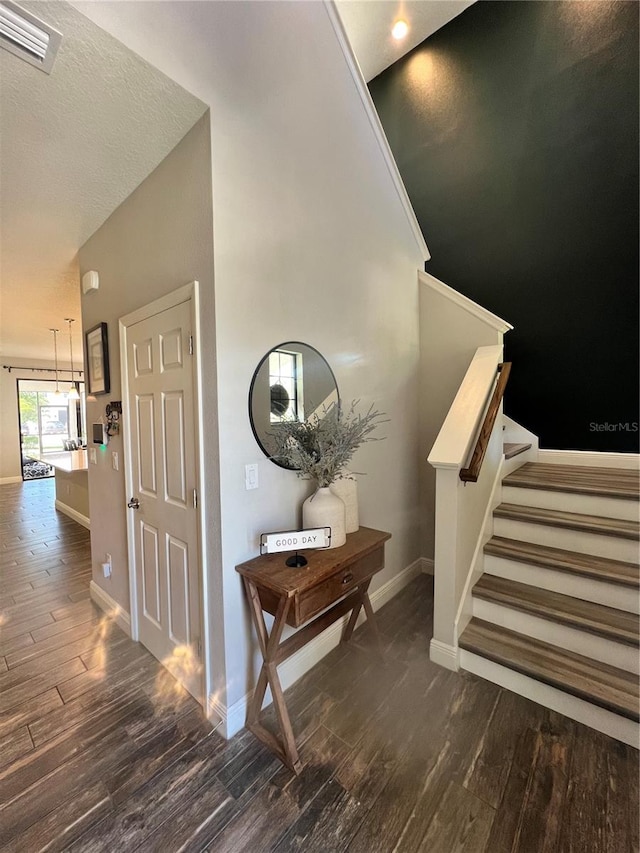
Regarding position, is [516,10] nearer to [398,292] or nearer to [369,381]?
[398,292]

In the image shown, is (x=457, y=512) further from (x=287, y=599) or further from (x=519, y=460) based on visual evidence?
(x=519, y=460)

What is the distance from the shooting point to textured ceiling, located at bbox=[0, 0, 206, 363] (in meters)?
1.30

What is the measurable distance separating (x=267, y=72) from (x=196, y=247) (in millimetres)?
961

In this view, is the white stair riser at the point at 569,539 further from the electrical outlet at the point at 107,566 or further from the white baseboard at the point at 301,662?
the electrical outlet at the point at 107,566

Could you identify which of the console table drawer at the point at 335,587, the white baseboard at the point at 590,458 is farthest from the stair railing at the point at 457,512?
the white baseboard at the point at 590,458

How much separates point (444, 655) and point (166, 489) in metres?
1.88

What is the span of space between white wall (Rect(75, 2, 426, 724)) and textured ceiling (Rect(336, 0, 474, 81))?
275cm

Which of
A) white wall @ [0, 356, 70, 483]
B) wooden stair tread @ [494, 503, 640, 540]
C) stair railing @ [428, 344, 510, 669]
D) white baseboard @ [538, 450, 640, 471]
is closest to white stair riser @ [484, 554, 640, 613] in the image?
stair railing @ [428, 344, 510, 669]

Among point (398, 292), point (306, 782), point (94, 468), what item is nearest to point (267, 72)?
point (398, 292)

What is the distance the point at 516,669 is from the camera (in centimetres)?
182

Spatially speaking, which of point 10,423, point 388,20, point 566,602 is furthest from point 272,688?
point 10,423

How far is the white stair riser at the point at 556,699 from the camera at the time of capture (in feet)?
5.09

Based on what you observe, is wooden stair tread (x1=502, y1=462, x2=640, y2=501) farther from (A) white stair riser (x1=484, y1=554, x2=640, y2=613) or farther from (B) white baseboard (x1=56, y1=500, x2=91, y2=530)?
(B) white baseboard (x1=56, y1=500, x2=91, y2=530)

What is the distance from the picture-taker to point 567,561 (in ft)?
6.91
